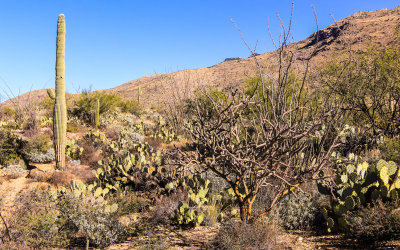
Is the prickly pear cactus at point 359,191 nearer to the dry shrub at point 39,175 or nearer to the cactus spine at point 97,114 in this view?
the dry shrub at point 39,175

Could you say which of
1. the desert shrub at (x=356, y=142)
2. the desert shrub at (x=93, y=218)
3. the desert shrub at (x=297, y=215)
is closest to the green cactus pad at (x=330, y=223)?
the desert shrub at (x=297, y=215)

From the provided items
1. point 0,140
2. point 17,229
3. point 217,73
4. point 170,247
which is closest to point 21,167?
point 0,140

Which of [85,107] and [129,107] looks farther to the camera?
[129,107]

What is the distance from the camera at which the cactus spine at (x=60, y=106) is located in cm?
975

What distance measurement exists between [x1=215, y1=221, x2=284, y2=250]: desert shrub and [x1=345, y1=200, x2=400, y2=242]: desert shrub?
111cm

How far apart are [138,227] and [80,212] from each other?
105cm

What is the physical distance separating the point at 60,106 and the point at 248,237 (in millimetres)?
8705

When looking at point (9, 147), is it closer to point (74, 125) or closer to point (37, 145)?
point (37, 145)

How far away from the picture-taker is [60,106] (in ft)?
33.3

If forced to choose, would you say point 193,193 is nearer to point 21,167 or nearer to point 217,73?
point 21,167

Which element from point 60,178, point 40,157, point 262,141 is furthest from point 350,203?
point 40,157

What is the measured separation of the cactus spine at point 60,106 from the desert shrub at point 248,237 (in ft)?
24.5

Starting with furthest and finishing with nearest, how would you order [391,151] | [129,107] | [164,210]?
[129,107] < [391,151] < [164,210]

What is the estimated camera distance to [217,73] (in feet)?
188
